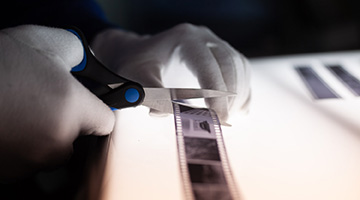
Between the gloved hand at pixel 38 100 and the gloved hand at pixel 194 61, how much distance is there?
6.8 inches

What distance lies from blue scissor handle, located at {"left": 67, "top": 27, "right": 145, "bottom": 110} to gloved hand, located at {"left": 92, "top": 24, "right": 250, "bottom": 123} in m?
0.08

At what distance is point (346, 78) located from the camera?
0.87 metres

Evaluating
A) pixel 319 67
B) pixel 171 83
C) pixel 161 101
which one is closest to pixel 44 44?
pixel 161 101

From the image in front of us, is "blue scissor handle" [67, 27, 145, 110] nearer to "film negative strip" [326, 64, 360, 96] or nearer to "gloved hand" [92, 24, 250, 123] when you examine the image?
"gloved hand" [92, 24, 250, 123]

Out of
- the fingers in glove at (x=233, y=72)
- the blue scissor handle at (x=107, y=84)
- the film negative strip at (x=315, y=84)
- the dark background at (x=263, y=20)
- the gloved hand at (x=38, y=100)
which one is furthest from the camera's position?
the dark background at (x=263, y=20)

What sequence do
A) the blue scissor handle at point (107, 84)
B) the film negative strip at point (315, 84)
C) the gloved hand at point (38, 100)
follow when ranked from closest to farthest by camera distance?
the gloved hand at point (38, 100) → the blue scissor handle at point (107, 84) → the film negative strip at point (315, 84)

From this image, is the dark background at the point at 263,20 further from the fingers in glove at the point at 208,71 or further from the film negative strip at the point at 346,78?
the fingers in glove at the point at 208,71

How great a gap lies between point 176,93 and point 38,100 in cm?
23

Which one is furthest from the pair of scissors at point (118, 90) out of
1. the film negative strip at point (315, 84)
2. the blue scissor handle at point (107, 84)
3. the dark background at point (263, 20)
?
the dark background at point (263, 20)

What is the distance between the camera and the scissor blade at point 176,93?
1.76ft

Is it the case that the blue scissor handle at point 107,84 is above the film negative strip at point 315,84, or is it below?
below

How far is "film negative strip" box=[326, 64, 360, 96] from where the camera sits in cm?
81

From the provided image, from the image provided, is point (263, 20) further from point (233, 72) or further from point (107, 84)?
point (107, 84)

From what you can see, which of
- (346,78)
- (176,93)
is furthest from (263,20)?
(176,93)
